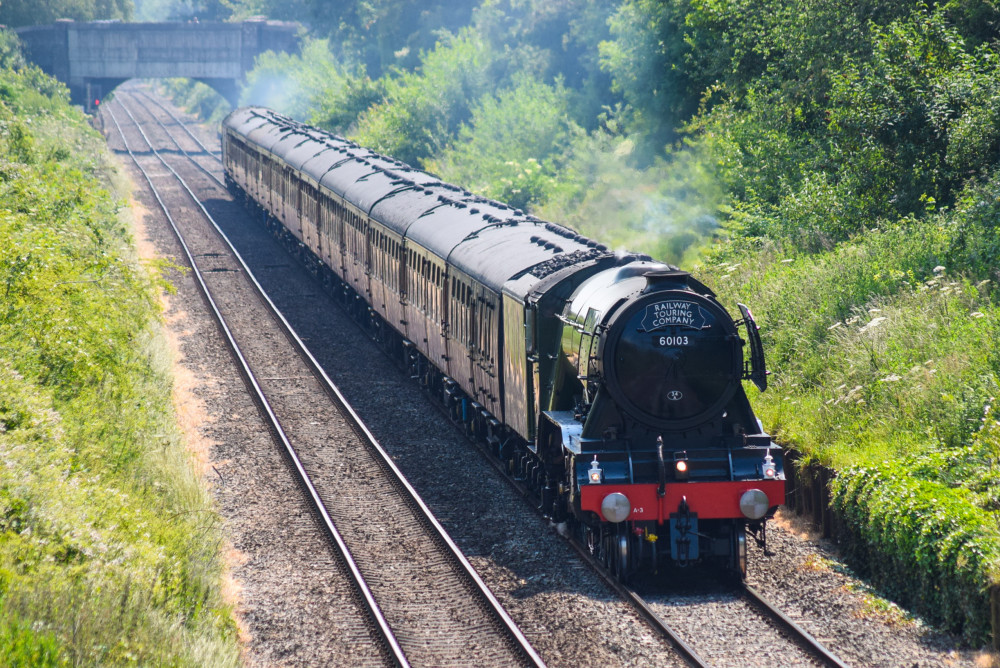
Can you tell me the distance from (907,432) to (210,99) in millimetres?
83127

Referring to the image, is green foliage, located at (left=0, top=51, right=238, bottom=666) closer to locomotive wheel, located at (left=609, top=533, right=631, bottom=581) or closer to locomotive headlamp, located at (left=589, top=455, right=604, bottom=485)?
locomotive headlamp, located at (left=589, top=455, right=604, bottom=485)

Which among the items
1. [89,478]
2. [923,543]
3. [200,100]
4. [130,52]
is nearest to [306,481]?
[89,478]

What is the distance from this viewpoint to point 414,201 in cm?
2162

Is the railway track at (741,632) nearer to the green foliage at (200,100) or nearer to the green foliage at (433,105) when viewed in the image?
the green foliage at (433,105)

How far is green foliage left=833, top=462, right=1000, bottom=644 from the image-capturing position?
9.72m

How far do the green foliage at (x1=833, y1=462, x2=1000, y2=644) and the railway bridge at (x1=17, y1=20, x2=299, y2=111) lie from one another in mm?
67699

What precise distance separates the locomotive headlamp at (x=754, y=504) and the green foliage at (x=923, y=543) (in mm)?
1270

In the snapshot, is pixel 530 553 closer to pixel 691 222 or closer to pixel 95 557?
pixel 95 557

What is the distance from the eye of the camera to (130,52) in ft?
233

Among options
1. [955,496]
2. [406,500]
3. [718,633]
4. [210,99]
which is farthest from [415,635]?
[210,99]

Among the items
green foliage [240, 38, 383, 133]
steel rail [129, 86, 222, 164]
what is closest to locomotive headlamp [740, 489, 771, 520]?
steel rail [129, 86, 222, 164]

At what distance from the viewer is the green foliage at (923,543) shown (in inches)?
383

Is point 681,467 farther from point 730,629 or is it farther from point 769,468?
point 730,629

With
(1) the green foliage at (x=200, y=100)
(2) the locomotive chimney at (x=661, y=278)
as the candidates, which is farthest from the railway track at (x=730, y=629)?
(1) the green foliage at (x=200, y=100)
